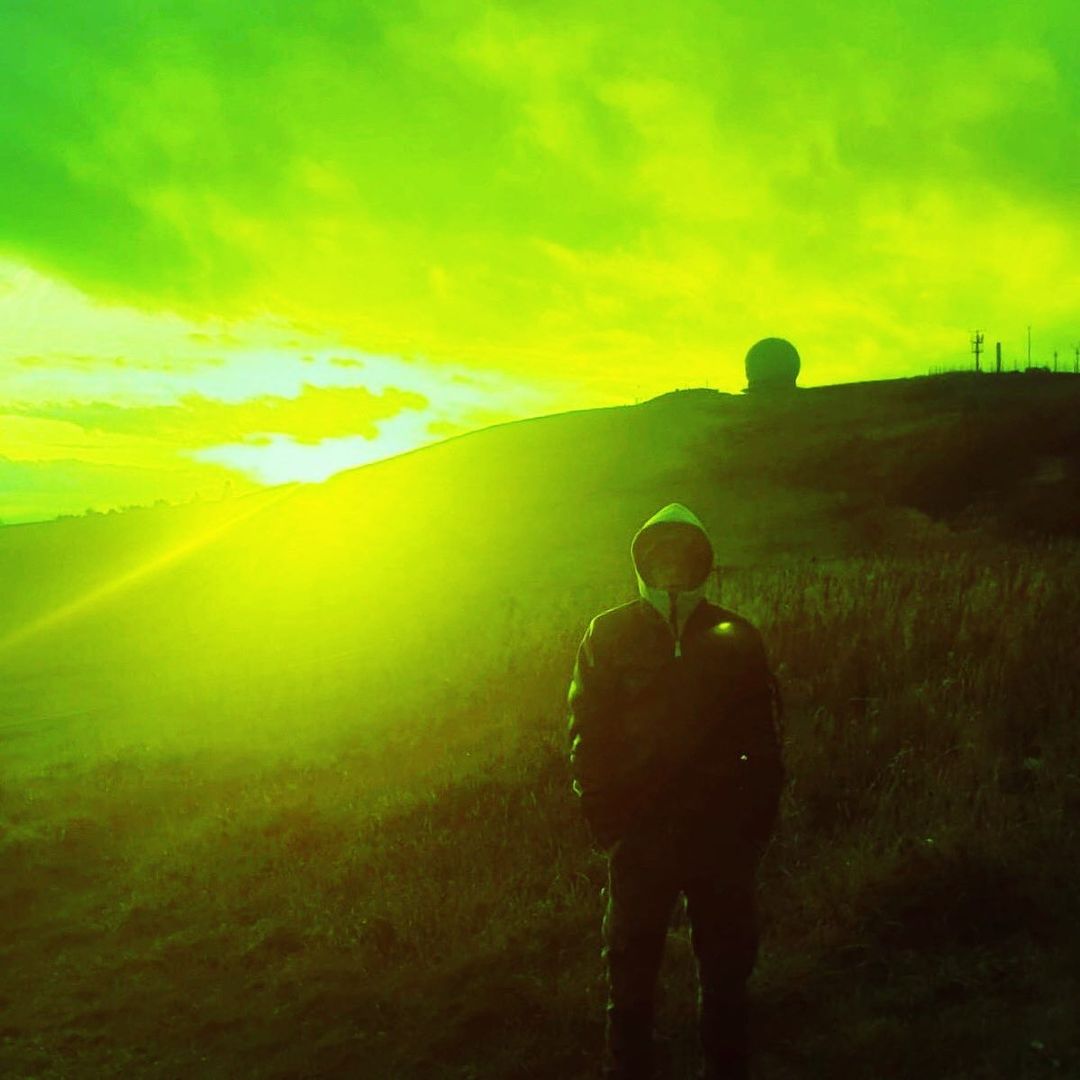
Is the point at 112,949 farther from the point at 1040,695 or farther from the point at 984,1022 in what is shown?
the point at 1040,695

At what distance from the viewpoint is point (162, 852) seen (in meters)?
7.88

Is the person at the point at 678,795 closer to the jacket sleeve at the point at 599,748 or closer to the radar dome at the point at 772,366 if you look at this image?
the jacket sleeve at the point at 599,748

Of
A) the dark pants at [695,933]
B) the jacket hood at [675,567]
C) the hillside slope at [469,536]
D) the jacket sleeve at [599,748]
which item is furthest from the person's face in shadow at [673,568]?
the hillside slope at [469,536]

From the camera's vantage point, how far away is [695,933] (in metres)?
3.58

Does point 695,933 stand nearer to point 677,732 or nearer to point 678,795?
point 678,795

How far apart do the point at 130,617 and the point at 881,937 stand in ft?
107

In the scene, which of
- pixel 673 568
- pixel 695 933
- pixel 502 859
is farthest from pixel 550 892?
pixel 673 568

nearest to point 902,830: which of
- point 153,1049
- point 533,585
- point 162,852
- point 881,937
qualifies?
point 881,937

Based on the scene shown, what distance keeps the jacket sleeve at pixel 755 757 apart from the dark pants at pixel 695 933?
13 cm

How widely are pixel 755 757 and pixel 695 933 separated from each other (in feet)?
2.21

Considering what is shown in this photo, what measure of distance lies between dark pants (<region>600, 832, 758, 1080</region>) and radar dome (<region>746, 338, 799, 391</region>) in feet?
172

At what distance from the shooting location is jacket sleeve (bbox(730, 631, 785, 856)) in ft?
11.7

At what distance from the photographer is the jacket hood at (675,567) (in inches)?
143

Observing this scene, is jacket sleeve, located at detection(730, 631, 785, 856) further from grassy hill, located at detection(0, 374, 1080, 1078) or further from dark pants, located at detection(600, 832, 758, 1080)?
grassy hill, located at detection(0, 374, 1080, 1078)
